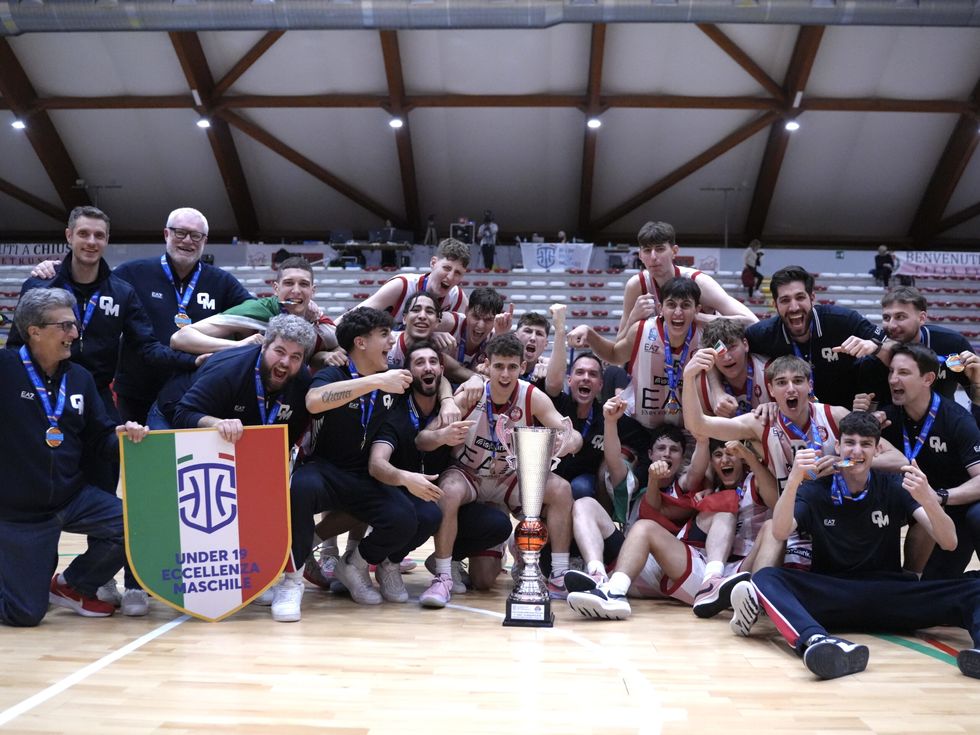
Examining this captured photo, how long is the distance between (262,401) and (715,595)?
8.38ft

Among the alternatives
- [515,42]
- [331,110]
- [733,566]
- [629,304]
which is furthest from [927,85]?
[733,566]

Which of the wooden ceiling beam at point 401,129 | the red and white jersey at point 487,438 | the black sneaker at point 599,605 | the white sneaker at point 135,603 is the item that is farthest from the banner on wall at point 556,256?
the white sneaker at point 135,603

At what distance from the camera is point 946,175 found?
63.4 feet

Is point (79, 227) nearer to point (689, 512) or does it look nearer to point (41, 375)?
point (41, 375)

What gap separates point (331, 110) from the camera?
18.6m

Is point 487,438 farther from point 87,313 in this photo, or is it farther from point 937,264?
point 937,264

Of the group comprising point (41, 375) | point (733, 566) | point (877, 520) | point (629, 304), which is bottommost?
point (733, 566)

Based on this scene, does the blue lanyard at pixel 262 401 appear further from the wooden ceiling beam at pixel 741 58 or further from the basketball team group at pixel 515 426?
the wooden ceiling beam at pixel 741 58

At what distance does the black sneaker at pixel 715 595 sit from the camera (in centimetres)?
425

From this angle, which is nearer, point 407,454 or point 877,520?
point 877,520

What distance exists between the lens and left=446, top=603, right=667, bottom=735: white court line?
2.86 metres

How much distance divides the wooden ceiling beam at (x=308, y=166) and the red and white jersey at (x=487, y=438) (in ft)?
50.4

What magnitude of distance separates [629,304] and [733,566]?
6.03 ft

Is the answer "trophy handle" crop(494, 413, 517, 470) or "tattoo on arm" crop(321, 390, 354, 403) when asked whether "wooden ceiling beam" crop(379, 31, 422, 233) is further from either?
"tattoo on arm" crop(321, 390, 354, 403)
